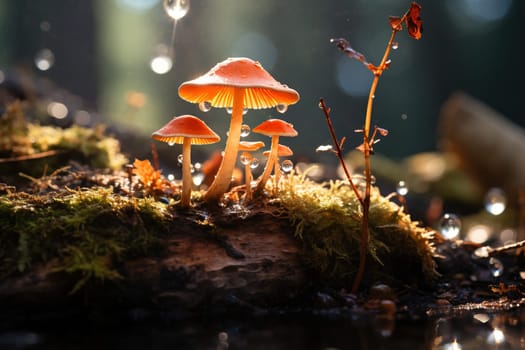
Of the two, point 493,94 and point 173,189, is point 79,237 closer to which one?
point 173,189

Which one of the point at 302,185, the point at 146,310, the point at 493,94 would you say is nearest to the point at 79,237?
the point at 146,310

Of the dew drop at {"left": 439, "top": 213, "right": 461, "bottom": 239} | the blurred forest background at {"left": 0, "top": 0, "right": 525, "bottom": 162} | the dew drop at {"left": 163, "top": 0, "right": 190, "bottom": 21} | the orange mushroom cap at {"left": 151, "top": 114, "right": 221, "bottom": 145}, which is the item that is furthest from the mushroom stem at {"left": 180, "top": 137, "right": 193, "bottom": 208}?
the blurred forest background at {"left": 0, "top": 0, "right": 525, "bottom": 162}

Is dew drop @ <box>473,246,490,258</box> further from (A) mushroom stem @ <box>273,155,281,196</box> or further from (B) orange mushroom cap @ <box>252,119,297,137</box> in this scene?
(B) orange mushroom cap @ <box>252,119,297,137</box>

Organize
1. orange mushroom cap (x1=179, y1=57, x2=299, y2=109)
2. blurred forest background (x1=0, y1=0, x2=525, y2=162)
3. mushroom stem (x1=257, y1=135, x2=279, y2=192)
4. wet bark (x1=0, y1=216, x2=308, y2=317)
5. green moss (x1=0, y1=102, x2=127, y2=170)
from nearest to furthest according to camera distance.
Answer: wet bark (x1=0, y1=216, x2=308, y2=317) → orange mushroom cap (x1=179, y1=57, x2=299, y2=109) → mushroom stem (x1=257, y1=135, x2=279, y2=192) → green moss (x1=0, y1=102, x2=127, y2=170) → blurred forest background (x1=0, y1=0, x2=525, y2=162)

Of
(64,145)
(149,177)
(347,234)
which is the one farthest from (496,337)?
(64,145)

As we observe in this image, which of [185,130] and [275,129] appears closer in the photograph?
[185,130]

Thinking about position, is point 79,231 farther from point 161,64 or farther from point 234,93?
point 161,64

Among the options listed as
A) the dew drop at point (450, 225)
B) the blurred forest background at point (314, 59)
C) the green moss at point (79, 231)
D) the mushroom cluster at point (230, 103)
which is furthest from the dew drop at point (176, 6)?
the blurred forest background at point (314, 59)
